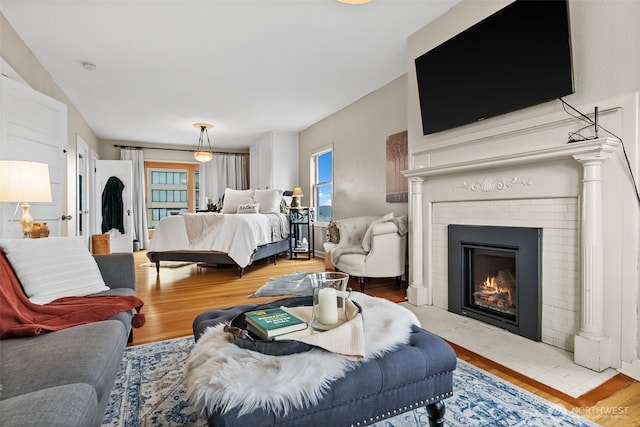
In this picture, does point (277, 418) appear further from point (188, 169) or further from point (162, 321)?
point (188, 169)

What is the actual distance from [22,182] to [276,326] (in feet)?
A: 6.89

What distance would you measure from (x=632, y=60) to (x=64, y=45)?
450 centimetres

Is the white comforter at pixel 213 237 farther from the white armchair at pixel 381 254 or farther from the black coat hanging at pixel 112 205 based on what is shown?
the black coat hanging at pixel 112 205

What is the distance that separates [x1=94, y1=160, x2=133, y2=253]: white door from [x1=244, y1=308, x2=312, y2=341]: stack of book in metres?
6.95

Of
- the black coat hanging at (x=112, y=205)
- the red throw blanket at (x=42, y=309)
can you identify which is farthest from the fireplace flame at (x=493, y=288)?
the black coat hanging at (x=112, y=205)

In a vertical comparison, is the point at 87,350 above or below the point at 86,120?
below

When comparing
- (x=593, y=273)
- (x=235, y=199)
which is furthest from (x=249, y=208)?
(x=593, y=273)

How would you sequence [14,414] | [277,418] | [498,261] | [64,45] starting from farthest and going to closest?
[64,45]
[498,261]
[277,418]
[14,414]

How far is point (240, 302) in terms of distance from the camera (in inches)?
122

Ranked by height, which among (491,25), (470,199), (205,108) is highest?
(205,108)

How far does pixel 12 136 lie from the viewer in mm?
2719

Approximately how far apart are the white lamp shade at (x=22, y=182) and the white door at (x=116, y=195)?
5286 mm

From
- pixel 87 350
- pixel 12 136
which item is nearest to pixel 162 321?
pixel 87 350

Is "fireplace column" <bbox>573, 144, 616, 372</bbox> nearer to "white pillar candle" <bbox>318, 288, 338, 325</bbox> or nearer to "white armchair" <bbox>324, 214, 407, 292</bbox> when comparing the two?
"white pillar candle" <bbox>318, 288, 338, 325</bbox>
